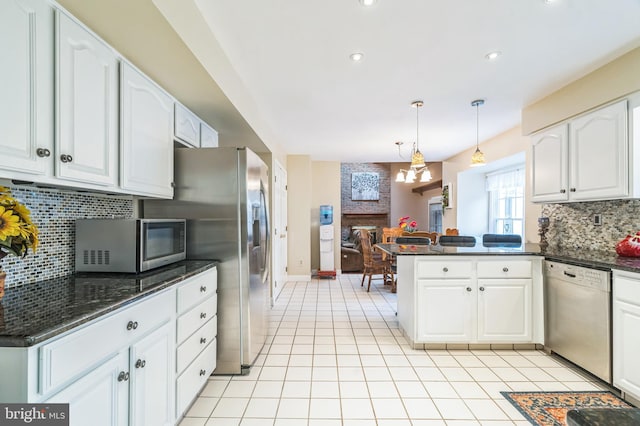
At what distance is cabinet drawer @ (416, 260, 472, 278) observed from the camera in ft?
9.17

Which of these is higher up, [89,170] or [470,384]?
[89,170]

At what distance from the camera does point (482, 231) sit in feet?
19.0

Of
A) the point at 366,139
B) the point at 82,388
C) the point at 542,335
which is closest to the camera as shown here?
the point at 82,388

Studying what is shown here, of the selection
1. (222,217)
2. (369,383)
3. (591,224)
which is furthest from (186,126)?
(591,224)

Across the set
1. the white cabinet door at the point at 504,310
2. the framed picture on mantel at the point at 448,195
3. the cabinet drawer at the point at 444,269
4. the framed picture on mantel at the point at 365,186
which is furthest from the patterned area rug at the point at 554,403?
the framed picture on mantel at the point at 365,186

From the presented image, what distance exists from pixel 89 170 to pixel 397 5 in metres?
1.89

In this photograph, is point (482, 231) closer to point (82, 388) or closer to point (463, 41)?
point (463, 41)

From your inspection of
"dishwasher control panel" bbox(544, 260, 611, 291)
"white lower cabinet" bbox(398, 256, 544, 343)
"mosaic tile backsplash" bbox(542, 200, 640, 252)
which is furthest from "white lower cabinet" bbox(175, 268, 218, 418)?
"mosaic tile backsplash" bbox(542, 200, 640, 252)

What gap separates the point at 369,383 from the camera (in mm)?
2252

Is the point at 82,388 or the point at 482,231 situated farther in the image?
the point at 482,231

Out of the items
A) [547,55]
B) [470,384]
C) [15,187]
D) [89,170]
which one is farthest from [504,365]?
[15,187]

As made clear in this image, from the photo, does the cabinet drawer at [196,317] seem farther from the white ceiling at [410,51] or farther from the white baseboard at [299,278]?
the white baseboard at [299,278]

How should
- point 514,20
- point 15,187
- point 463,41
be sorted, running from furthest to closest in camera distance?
point 463,41 < point 514,20 < point 15,187

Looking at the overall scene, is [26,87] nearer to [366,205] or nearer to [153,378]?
[153,378]
